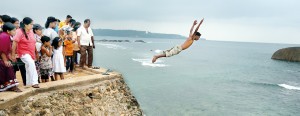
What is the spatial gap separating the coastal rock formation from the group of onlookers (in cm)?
52

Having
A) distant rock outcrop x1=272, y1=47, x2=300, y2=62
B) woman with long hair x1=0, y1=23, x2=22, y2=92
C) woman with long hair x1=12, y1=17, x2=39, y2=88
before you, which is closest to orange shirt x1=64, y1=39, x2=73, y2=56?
woman with long hair x1=12, y1=17, x2=39, y2=88

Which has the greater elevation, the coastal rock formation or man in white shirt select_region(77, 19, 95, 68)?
man in white shirt select_region(77, 19, 95, 68)

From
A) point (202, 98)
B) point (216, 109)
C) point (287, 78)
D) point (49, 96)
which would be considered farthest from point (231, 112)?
point (287, 78)

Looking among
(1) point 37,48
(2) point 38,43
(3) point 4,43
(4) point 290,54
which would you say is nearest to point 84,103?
(1) point 37,48

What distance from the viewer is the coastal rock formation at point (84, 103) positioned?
271 inches

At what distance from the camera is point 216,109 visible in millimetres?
26203

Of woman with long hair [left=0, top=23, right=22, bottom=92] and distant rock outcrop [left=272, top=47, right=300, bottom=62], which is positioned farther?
distant rock outcrop [left=272, top=47, right=300, bottom=62]

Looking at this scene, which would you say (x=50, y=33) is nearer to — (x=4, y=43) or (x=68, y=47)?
(x=68, y=47)

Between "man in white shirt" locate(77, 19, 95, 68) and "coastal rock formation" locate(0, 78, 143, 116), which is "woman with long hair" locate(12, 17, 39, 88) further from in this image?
"man in white shirt" locate(77, 19, 95, 68)

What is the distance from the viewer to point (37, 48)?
8.09 meters

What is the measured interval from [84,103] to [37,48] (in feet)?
7.31

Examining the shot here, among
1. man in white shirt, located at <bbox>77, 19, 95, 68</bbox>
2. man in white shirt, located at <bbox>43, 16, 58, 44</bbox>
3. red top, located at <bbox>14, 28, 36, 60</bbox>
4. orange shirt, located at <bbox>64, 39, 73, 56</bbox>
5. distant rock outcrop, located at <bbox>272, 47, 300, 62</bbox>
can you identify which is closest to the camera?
red top, located at <bbox>14, 28, 36, 60</bbox>

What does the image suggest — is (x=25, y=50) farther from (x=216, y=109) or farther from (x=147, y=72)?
(x=147, y=72)

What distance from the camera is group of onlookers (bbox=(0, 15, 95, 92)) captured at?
6516mm
